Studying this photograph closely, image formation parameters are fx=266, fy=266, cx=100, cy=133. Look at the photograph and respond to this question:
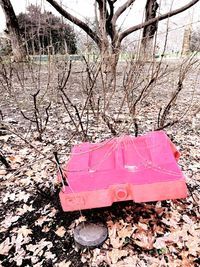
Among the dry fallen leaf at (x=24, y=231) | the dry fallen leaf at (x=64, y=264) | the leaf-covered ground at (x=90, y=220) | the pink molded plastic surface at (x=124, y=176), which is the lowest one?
the dry fallen leaf at (x=64, y=264)

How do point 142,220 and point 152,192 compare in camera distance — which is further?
point 142,220

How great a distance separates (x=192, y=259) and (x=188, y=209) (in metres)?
0.74

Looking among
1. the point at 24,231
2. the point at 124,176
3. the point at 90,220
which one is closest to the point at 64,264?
the point at 90,220

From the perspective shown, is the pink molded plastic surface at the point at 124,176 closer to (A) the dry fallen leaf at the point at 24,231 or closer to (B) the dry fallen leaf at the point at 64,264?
(B) the dry fallen leaf at the point at 64,264

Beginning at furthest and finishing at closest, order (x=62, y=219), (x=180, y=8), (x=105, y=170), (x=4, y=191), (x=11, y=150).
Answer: (x=180, y=8), (x=11, y=150), (x=4, y=191), (x=62, y=219), (x=105, y=170)

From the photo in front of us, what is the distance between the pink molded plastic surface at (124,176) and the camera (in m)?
2.48

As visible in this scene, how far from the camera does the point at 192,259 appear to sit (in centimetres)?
260

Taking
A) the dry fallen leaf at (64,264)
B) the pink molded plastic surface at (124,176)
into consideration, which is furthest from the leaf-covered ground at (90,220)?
the pink molded plastic surface at (124,176)

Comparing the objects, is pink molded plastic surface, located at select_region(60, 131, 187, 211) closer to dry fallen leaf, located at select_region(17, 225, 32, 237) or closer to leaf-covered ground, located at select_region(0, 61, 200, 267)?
leaf-covered ground, located at select_region(0, 61, 200, 267)

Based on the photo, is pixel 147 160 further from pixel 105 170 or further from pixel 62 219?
pixel 62 219

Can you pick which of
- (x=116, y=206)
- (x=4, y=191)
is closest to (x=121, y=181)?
(x=116, y=206)

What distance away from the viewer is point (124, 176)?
2.61 meters

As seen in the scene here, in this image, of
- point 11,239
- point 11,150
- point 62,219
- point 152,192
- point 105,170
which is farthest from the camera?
point 11,150

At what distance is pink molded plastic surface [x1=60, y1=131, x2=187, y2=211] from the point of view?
248 centimetres
